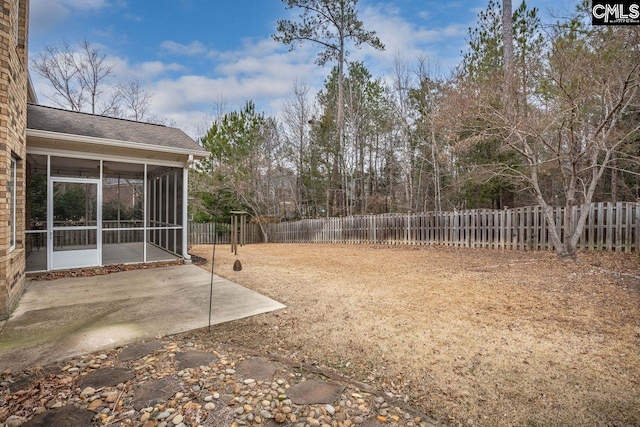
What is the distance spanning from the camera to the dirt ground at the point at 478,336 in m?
2.20

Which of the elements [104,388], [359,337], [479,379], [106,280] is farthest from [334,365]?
[106,280]

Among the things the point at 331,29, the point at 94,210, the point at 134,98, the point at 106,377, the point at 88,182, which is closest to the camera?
the point at 106,377

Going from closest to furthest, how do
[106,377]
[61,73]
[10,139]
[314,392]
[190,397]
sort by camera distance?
1. [190,397]
2. [314,392]
3. [106,377]
4. [10,139]
5. [61,73]

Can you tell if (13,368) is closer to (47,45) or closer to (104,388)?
(104,388)

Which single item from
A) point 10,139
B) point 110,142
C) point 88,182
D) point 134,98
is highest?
point 134,98

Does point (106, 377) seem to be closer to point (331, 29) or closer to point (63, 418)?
point (63, 418)

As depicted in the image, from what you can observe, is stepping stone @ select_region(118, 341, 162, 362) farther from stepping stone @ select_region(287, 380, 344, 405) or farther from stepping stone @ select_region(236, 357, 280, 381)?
stepping stone @ select_region(287, 380, 344, 405)

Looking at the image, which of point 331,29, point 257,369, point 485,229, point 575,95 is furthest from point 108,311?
point 331,29

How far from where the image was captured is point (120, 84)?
19422mm

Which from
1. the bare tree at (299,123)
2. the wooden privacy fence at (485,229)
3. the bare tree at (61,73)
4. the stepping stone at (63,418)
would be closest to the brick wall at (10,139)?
the stepping stone at (63,418)

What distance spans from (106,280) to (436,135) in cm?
1354

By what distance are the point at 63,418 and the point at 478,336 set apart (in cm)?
354

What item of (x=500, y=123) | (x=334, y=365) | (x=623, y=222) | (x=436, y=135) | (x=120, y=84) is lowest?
A: (x=334, y=365)

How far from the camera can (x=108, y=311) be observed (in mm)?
4105
